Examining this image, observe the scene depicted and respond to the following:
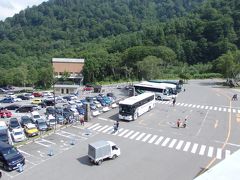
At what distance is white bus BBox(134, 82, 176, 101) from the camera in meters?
55.2

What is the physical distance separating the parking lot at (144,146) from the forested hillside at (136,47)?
3821 cm

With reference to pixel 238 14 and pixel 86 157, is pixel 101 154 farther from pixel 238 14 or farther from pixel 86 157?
pixel 238 14

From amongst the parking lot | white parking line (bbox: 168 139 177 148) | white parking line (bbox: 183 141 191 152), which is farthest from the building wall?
white parking line (bbox: 183 141 191 152)

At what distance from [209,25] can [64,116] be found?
95961 mm

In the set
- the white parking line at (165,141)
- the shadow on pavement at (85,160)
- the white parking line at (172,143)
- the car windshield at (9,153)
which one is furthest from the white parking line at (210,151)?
the car windshield at (9,153)

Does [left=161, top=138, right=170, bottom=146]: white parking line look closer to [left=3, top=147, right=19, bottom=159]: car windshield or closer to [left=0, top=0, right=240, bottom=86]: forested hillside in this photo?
[left=3, top=147, right=19, bottom=159]: car windshield

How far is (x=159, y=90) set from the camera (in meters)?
55.2

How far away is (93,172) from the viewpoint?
25.7m

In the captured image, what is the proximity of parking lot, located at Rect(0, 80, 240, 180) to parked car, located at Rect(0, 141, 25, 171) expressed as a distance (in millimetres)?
581

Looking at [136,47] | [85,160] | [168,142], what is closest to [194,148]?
[168,142]

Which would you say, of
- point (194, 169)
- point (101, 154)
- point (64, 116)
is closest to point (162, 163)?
point (194, 169)

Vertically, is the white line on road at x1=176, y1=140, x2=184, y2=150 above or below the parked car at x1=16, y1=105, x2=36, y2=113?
below

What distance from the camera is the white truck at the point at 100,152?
2675 centimetres

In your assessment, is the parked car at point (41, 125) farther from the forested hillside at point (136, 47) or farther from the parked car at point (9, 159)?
the forested hillside at point (136, 47)
